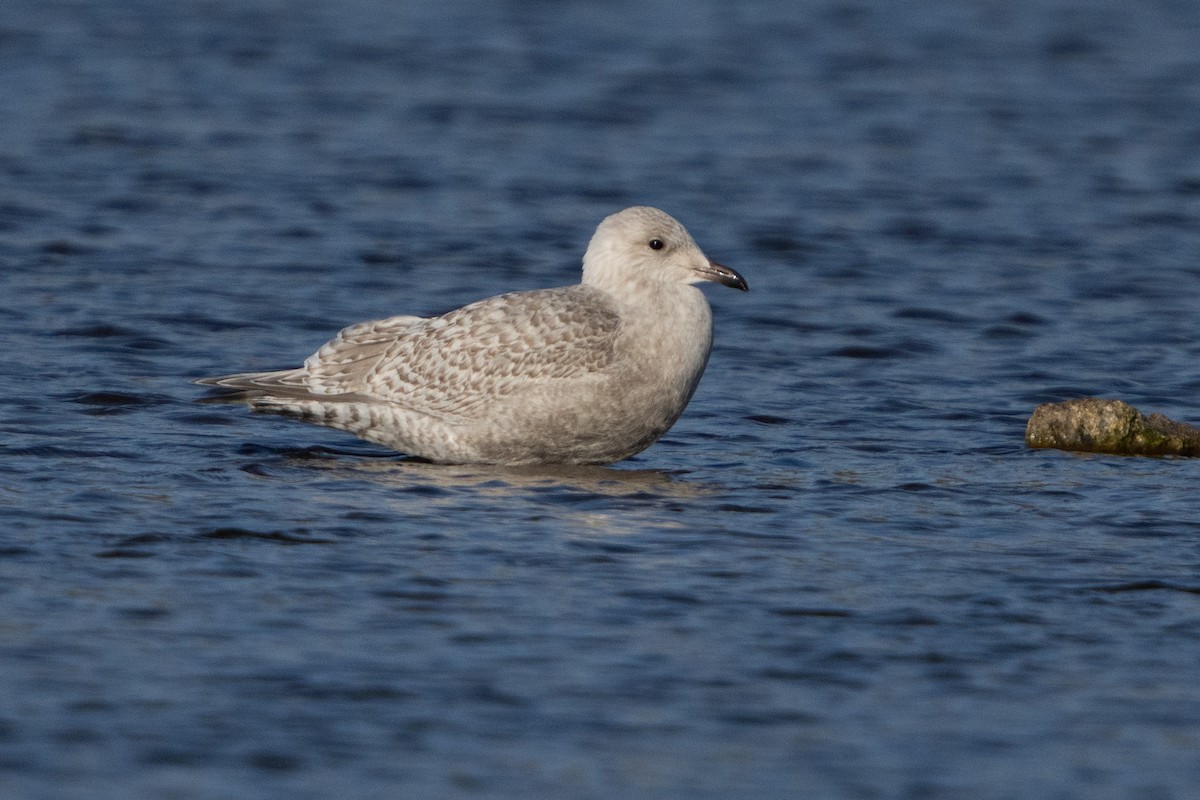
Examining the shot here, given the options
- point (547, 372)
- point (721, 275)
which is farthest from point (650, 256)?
point (547, 372)

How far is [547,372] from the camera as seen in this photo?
9828mm

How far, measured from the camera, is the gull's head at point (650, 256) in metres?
10.2

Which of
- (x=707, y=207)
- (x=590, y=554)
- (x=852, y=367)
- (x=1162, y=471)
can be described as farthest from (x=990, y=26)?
(x=590, y=554)

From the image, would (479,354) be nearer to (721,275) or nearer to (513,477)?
(513,477)

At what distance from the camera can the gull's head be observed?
1016cm

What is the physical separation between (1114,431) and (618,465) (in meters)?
2.56

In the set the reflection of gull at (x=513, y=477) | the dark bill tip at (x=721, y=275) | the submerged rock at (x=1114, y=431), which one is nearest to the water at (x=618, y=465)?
the reflection of gull at (x=513, y=477)

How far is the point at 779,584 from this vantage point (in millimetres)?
8047

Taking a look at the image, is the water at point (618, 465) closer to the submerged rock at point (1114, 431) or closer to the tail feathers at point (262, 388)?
the submerged rock at point (1114, 431)

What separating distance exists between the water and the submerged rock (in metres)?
0.16

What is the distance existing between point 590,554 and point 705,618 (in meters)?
0.92

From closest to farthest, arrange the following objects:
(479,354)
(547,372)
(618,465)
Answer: (547,372) < (479,354) < (618,465)

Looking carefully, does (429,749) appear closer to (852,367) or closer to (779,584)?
(779,584)

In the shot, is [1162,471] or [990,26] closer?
[1162,471]
